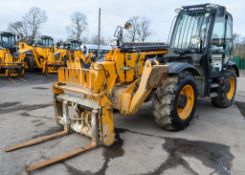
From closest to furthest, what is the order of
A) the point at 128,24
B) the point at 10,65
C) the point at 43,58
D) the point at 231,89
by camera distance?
the point at 128,24
the point at 231,89
the point at 10,65
the point at 43,58

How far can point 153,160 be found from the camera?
3619 mm

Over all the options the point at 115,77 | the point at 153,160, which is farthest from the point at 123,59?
the point at 153,160

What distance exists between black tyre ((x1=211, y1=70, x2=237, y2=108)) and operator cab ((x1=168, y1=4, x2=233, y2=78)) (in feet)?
1.29

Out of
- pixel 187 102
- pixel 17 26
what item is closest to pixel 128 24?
pixel 187 102

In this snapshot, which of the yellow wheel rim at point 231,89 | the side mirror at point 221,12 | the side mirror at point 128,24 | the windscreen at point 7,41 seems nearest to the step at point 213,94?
the yellow wheel rim at point 231,89

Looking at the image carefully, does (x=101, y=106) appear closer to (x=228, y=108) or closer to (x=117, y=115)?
(x=117, y=115)

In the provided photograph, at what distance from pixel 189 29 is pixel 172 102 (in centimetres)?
224

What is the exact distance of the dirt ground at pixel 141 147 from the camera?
3.37 meters

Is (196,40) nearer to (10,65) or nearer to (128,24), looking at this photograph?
(128,24)

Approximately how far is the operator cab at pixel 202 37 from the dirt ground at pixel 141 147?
4.35 feet

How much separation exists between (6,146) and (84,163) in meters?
1.46

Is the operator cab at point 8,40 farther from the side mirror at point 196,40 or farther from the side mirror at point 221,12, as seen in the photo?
the side mirror at point 221,12

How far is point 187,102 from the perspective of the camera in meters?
4.95

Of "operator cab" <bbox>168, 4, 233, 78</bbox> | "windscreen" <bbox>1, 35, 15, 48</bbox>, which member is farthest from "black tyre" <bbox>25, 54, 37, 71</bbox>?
"operator cab" <bbox>168, 4, 233, 78</bbox>
